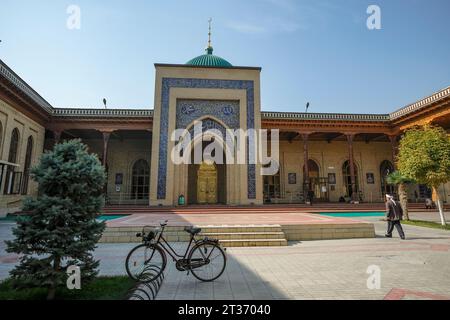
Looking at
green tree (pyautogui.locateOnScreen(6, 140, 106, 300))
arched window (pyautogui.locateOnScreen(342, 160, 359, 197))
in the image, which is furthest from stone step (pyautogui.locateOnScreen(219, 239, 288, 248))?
arched window (pyautogui.locateOnScreen(342, 160, 359, 197))

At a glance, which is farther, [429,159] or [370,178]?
[370,178]

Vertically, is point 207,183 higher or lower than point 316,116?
lower

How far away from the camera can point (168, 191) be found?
16328 millimetres

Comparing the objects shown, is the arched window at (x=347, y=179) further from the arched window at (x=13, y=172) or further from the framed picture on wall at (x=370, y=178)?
the arched window at (x=13, y=172)

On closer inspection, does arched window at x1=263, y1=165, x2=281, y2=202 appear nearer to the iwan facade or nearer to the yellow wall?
the iwan facade

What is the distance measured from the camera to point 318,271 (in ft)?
15.1

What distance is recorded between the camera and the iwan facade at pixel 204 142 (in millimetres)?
15008

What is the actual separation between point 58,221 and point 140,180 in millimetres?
17875

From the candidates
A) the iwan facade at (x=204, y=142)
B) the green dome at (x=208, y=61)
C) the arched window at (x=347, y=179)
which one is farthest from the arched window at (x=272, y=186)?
the green dome at (x=208, y=61)

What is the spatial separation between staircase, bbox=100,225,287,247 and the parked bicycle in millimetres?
2650

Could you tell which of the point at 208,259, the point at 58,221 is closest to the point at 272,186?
the point at 208,259

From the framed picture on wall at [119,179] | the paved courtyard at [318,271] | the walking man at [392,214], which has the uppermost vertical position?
the framed picture on wall at [119,179]

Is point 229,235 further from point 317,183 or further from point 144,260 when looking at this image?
point 317,183
